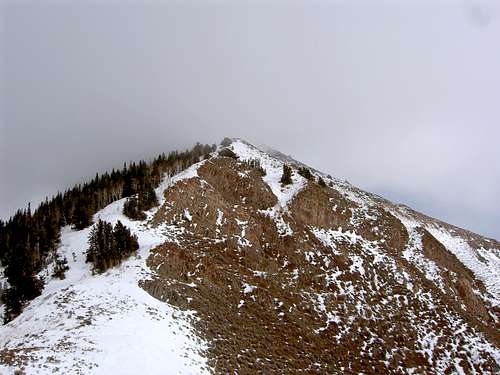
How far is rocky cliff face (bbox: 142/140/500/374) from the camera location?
30.3 metres

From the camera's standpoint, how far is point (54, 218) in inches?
1646

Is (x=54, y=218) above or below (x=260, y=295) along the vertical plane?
above

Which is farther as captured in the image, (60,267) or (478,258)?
(478,258)

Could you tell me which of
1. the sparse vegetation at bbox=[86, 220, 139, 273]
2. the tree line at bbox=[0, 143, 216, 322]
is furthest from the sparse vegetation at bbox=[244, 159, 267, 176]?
the sparse vegetation at bbox=[86, 220, 139, 273]

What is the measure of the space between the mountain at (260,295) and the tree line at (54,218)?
1346 mm

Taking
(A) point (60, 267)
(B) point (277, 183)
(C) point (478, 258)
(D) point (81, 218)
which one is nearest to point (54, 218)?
(D) point (81, 218)

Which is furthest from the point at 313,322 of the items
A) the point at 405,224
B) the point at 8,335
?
the point at 405,224

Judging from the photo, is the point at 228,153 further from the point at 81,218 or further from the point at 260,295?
the point at 260,295

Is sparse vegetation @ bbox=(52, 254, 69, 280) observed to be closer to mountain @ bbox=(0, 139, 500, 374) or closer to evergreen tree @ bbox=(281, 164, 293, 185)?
mountain @ bbox=(0, 139, 500, 374)

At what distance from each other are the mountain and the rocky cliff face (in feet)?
0.38

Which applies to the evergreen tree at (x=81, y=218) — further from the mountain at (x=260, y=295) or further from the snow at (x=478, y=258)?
the snow at (x=478, y=258)

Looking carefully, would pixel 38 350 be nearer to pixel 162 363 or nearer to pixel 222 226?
pixel 162 363

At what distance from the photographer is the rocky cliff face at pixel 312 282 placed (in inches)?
1192

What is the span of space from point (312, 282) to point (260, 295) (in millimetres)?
6127
